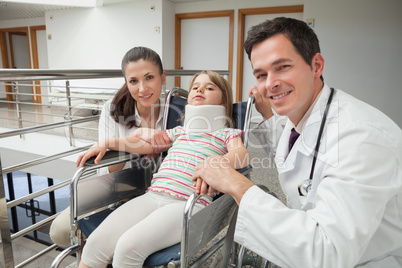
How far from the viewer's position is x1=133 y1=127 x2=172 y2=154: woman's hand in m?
1.66

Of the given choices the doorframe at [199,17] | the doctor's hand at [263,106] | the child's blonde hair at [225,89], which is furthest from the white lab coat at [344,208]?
the doorframe at [199,17]

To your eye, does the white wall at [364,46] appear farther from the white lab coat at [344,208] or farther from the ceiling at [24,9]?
the white lab coat at [344,208]

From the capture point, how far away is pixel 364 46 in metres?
5.00

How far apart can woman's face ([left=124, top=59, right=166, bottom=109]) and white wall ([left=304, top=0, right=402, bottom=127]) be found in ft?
14.7

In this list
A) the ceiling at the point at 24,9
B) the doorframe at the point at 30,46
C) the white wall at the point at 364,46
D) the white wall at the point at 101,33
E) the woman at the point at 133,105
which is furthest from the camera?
the doorframe at the point at 30,46

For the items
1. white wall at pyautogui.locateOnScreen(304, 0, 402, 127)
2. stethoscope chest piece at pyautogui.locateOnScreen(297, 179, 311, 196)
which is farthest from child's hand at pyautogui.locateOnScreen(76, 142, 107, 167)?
white wall at pyautogui.locateOnScreen(304, 0, 402, 127)

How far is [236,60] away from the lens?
20.1 ft

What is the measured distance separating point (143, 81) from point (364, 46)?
4686 millimetres

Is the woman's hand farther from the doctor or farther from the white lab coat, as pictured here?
the white lab coat

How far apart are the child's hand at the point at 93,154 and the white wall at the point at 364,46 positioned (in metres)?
4.92

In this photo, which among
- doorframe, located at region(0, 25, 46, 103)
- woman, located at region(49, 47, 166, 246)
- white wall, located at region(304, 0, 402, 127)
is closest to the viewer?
woman, located at region(49, 47, 166, 246)

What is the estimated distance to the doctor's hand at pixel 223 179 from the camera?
932mm

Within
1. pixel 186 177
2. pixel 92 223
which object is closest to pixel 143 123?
pixel 186 177

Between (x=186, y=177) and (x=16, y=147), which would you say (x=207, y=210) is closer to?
(x=186, y=177)
